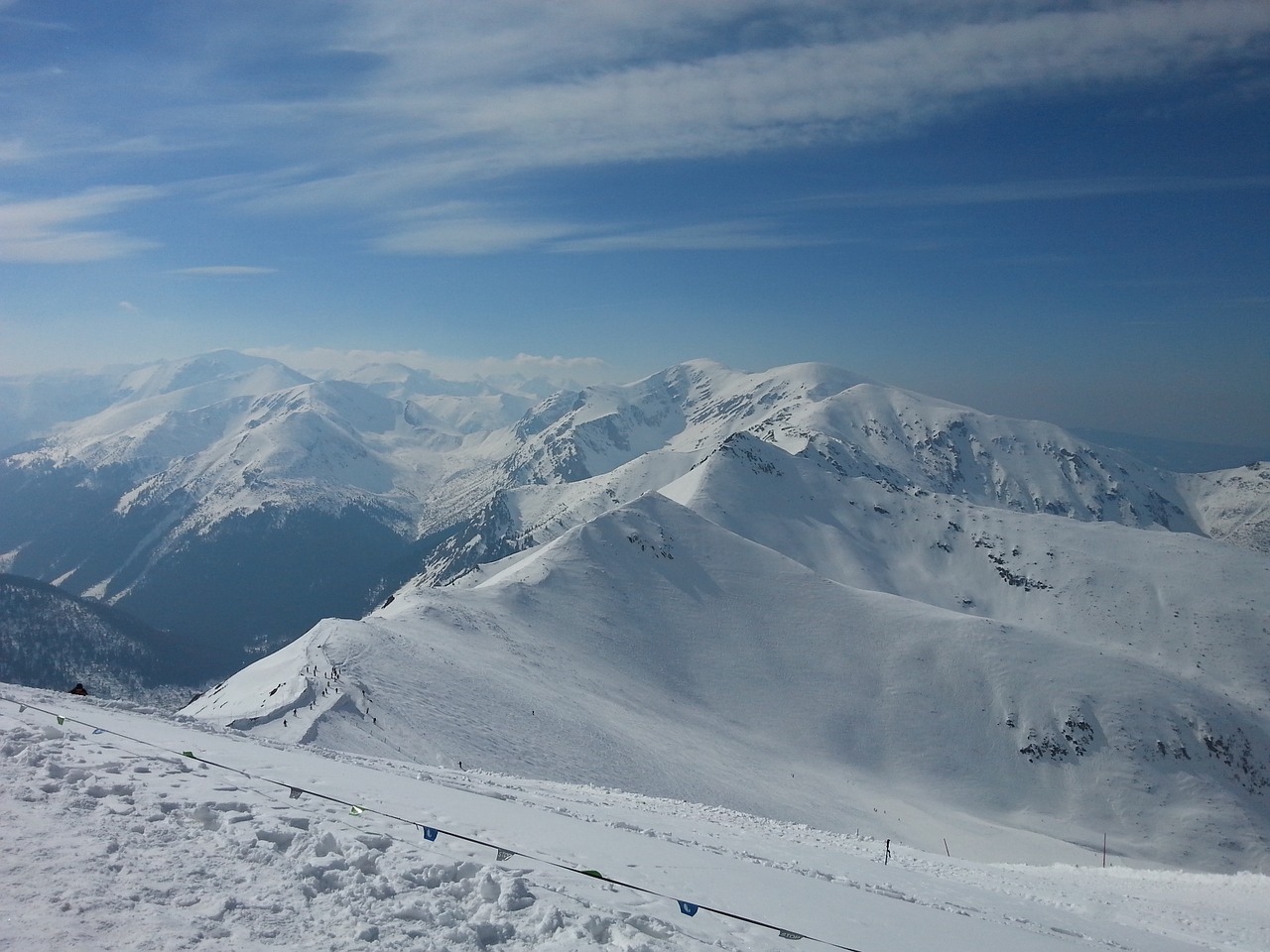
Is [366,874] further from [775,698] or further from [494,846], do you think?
[775,698]

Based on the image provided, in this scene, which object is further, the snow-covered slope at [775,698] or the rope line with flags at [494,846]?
the snow-covered slope at [775,698]

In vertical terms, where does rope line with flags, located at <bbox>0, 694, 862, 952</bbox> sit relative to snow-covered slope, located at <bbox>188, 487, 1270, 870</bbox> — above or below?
above

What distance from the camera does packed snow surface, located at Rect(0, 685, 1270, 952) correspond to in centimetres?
799

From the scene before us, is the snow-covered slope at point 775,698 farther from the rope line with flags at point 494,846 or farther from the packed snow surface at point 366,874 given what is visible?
the packed snow surface at point 366,874

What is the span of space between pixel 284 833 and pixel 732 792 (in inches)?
1610

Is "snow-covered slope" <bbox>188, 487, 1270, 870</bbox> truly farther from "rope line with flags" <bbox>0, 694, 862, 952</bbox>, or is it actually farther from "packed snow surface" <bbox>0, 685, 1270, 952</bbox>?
"packed snow surface" <bbox>0, 685, 1270, 952</bbox>

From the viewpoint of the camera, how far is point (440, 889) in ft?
30.0

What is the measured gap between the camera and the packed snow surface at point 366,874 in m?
7.99

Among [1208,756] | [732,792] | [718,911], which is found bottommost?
→ [1208,756]

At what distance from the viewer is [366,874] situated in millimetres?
9305

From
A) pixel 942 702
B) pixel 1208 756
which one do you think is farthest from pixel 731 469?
pixel 1208 756

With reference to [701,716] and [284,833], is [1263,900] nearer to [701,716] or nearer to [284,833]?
[284,833]

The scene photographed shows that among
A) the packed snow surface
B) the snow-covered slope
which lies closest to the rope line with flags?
the packed snow surface

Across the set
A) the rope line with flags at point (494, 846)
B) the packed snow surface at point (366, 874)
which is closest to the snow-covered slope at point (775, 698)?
the rope line with flags at point (494, 846)
